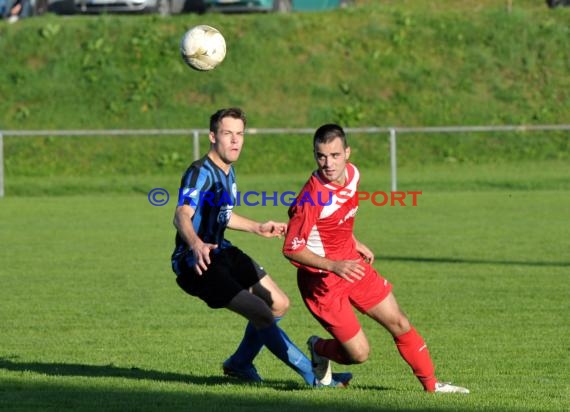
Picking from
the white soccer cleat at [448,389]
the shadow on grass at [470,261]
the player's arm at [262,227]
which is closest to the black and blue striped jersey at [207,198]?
the player's arm at [262,227]

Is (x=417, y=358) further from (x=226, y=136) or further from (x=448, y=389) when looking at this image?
(x=226, y=136)

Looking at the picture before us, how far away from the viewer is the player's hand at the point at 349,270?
21.4 feet

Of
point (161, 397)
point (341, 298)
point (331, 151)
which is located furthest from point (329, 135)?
point (161, 397)

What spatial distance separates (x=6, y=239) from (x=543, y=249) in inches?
283

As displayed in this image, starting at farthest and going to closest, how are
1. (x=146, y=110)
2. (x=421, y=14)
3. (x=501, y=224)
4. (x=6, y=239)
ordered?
(x=421, y=14) < (x=146, y=110) < (x=501, y=224) < (x=6, y=239)

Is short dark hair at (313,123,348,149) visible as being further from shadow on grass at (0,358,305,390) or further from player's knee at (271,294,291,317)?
shadow on grass at (0,358,305,390)

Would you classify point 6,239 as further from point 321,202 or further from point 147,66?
point 147,66

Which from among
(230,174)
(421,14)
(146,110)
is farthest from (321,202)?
(421,14)

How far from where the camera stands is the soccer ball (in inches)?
347

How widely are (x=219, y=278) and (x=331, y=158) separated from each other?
1090mm

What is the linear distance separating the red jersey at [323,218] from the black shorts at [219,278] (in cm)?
57

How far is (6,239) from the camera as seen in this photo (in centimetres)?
1650

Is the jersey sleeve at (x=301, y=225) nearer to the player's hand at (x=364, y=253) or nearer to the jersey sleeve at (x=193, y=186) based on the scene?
the player's hand at (x=364, y=253)

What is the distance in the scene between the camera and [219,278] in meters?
7.24
